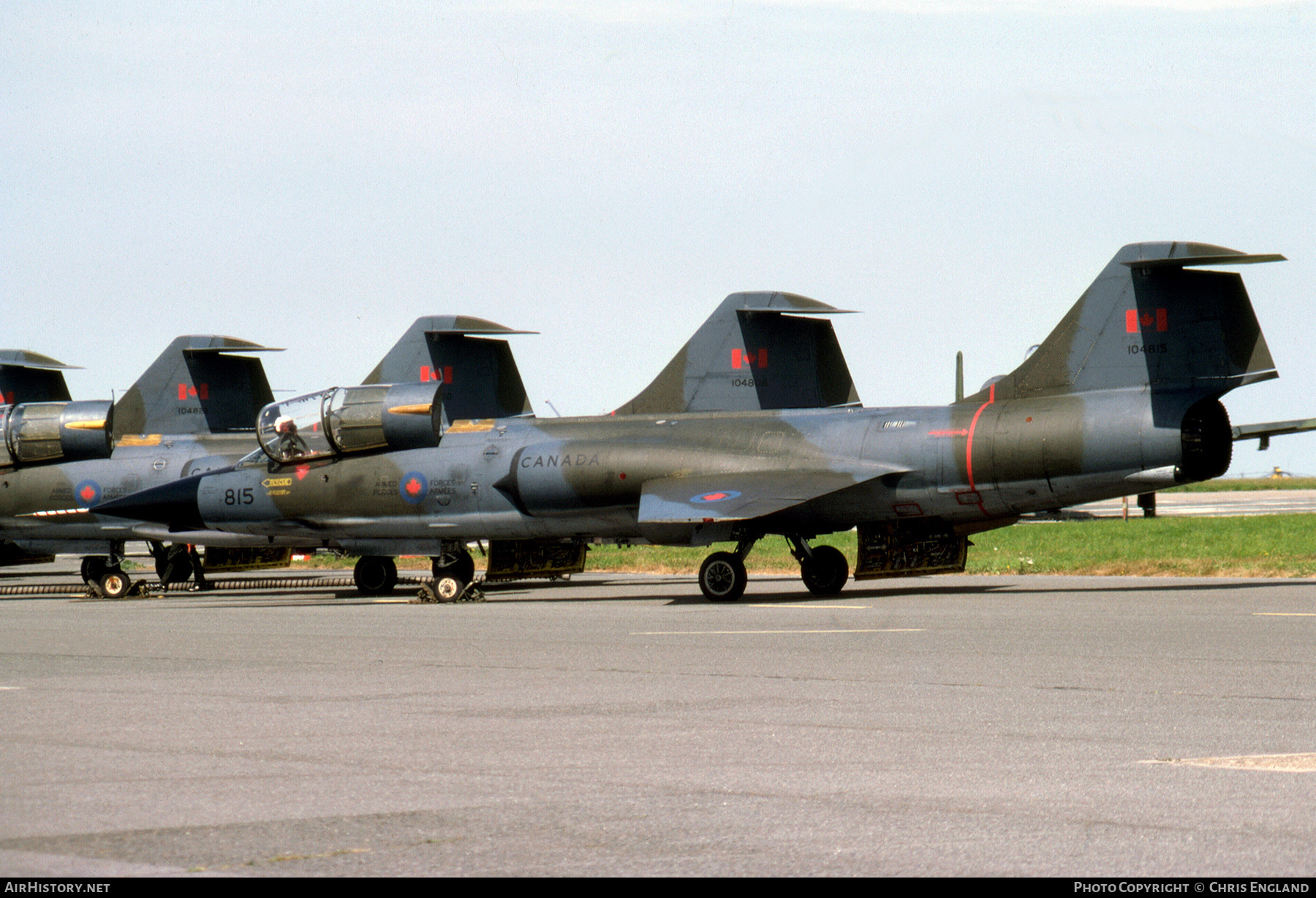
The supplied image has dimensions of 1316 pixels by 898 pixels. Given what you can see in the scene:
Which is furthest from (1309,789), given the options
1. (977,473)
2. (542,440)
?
(542,440)

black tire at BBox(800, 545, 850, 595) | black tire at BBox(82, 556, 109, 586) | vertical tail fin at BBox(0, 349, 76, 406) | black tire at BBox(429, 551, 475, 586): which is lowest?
black tire at BBox(800, 545, 850, 595)

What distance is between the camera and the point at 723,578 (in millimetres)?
21828

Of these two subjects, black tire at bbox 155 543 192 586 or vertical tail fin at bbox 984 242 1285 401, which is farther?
black tire at bbox 155 543 192 586

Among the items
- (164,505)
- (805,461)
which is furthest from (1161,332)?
(164,505)

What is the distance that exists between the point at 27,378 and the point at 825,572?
22206mm

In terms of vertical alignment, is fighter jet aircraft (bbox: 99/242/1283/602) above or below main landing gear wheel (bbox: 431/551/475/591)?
above

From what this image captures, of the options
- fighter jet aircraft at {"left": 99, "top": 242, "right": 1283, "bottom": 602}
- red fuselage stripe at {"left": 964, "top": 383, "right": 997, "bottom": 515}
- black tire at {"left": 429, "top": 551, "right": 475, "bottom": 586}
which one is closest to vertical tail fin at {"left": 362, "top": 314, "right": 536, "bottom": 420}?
fighter jet aircraft at {"left": 99, "top": 242, "right": 1283, "bottom": 602}

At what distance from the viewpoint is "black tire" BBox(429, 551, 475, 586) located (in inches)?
980

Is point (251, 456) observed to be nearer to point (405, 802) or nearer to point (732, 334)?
point (732, 334)

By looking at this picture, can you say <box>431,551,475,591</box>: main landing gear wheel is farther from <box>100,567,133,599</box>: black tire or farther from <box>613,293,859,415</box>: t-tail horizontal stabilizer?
<box>100,567,133,599</box>: black tire

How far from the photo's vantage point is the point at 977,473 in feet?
68.4

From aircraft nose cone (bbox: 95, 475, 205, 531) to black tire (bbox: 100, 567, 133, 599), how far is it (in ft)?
8.12

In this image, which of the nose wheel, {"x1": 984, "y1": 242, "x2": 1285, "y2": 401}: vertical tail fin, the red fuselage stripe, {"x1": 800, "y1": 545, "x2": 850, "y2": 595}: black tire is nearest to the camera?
{"x1": 984, "y1": 242, "x2": 1285, "y2": 401}: vertical tail fin

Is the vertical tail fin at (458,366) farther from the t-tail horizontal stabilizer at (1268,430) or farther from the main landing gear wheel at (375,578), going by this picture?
the t-tail horizontal stabilizer at (1268,430)
